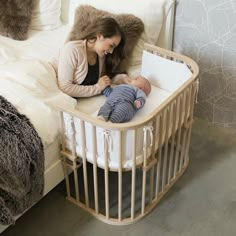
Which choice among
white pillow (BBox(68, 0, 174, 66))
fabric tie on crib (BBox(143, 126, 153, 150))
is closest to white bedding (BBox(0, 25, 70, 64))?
white pillow (BBox(68, 0, 174, 66))

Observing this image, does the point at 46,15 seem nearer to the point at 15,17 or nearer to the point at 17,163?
the point at 15,17

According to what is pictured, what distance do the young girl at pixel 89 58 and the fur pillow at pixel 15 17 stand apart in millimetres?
532

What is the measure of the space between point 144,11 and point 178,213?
1.06 metres

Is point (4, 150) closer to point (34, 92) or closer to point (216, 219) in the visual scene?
point (34, 92)

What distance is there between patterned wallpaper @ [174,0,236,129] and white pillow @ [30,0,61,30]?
74 cm

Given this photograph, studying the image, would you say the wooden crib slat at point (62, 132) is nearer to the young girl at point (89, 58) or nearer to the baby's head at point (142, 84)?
the young girl at point (89, 58)

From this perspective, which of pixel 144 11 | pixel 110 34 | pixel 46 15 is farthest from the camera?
pixel 46 15

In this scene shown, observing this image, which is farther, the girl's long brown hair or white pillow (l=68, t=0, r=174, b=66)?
white pillow (l=68, t=0, r=174, b=66)

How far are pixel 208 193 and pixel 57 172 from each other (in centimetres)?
76

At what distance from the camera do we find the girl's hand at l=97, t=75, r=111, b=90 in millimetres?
1938

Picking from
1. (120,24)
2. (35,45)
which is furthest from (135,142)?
(35,45)

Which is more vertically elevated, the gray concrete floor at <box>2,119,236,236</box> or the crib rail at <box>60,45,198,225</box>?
the crib rail at <box>60,45,198,225</box>

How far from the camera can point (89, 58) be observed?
6.41 feet

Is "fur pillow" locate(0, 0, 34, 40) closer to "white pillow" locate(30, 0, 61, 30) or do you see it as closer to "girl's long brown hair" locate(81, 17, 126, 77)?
"white pillow" locate(30, 0, 61, 30)
